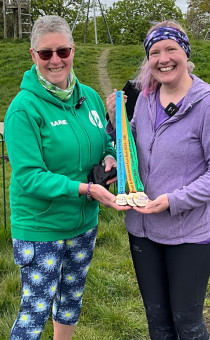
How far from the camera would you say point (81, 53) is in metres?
17.7

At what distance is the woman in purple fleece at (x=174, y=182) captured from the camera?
6.26 ft

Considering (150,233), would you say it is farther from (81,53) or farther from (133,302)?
(81,53)

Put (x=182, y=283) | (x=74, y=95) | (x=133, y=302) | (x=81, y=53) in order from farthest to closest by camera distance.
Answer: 1. (x=81, y=53)
2. (x=133, y=302)
3. (x=74, y=95)
4. (x=182, y=283)

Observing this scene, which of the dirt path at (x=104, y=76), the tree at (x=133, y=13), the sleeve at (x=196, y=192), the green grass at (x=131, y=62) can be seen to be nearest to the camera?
the sleeve at (x=196, y=192)

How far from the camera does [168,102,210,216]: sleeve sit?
1.87 meters

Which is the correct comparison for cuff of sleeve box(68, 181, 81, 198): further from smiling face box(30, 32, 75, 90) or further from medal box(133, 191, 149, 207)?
smiling face box(30, 32, 75, 90)

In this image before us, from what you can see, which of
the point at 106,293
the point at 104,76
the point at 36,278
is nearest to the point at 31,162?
the point at 36,278

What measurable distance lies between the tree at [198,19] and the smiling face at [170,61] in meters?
33.7

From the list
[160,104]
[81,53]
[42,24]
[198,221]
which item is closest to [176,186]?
[198,221]

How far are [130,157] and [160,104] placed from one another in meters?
0.31

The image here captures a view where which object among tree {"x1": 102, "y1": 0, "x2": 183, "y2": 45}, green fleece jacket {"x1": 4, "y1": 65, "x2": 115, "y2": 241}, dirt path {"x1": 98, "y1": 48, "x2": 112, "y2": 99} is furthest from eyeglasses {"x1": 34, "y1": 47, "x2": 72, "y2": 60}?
tree {"x1": 102, "y1": 0, "x2": 183, "y2": 45}

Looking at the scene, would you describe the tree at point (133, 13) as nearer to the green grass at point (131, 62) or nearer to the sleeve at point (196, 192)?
the green grass at point (131, 62)

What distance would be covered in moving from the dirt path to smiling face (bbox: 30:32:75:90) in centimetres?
1096

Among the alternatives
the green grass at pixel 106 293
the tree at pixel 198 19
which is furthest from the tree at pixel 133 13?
the green grass at pixel 106 293
